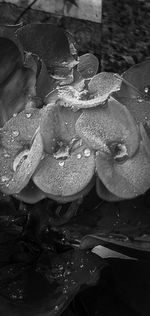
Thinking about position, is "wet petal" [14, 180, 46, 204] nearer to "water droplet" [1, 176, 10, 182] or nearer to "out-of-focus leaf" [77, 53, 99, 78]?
"water droplet" [1, 176, 10, 182]

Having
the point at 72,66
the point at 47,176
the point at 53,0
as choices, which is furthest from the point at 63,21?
the point at 47,176

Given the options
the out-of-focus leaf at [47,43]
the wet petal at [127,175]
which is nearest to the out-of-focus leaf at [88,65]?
the out-of-focus leaf at [47,43]

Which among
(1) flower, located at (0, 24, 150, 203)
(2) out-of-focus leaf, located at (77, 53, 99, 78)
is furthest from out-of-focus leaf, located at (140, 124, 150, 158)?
(2) out-of-focus leaf, located at (77, 53, 99, 78)

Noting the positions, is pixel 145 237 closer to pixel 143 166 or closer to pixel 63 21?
pixel 143 166

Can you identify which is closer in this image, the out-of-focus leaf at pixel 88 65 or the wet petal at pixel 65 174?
the wet petal at pixel 65 174

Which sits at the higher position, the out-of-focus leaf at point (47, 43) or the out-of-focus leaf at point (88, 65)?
the out-of-focus leaf at point (47, 43)

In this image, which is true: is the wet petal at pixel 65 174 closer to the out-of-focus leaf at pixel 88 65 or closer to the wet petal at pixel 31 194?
the wet petal at pixel 31 194

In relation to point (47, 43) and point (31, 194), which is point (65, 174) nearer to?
point (31, 194)
